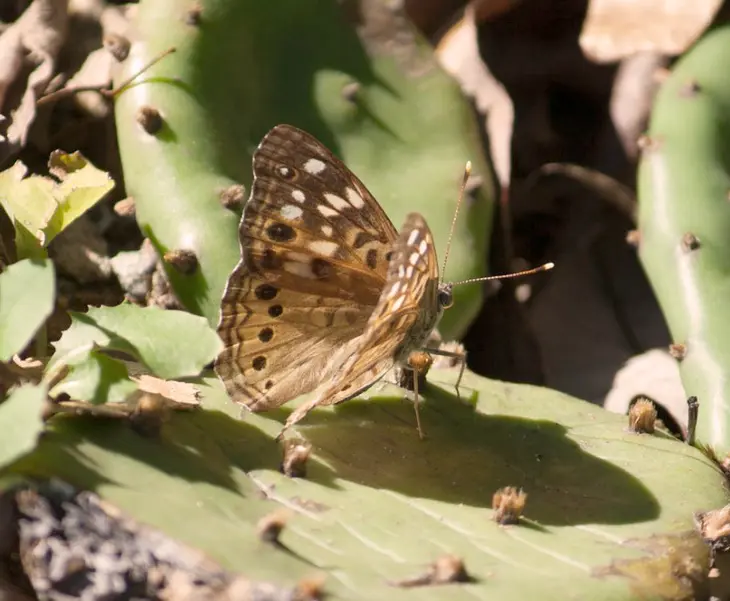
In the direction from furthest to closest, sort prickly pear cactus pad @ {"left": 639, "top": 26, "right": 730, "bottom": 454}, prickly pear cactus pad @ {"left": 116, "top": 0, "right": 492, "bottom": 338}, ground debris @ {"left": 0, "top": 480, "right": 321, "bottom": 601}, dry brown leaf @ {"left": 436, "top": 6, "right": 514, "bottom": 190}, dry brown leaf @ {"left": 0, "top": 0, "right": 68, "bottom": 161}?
1. dry brown leaf @ {"left": 436, "top": 6, "right": 514, "bottom": 190}
2. dry brown leaf @ {"left": 0, "top": 0, "right": 68, "bottom": 161}
3. prickly pear cactus pad @ {"left": 639, "top": 26, "right": 730, "bottom": 454}
4. prickly pear cactus pad @ {"left": 116, "top": 0, "right": 492, "bottom": 338}
5. ground debris @ {"left": 0, "top": 480, "right": 321, "bottom": 601}

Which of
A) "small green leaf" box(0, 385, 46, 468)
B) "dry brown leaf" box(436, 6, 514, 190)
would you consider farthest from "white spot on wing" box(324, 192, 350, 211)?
"dry brown leaf" box(436, 6, 514, 190)

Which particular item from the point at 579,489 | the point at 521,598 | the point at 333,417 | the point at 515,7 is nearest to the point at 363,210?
the point at 333,417

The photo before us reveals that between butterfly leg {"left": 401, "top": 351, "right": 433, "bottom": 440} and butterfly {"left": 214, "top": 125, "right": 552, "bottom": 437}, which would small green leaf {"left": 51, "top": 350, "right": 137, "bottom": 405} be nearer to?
butterfly {"left": 214, "top": 125, "right": 552, "bottom": 437}

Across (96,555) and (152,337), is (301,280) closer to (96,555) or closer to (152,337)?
(152,337)

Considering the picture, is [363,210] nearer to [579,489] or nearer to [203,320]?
[203,320]

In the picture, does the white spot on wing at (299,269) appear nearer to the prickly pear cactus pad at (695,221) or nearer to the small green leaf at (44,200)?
the small green leaf at (44,200)

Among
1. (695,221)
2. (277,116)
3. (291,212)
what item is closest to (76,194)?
(291,212)
